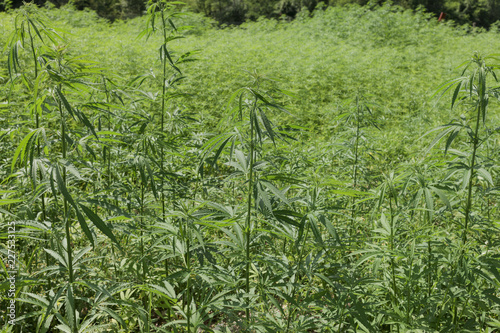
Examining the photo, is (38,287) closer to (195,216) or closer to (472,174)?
(195,216)

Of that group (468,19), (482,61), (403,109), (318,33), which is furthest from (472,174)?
(468,19)

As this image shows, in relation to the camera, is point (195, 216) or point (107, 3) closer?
point (195, 216)

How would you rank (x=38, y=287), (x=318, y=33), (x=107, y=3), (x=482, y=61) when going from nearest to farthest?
(x=482, y=61) < (x=38, y=287) < (x=318, y=33) < (x=107, y=3)

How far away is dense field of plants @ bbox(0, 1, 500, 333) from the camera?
1361mm

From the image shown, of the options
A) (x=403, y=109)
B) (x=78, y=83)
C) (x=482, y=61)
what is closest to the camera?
(x=78, y=83)

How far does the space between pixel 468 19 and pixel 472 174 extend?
24.1 m

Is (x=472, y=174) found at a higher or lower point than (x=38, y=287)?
higher

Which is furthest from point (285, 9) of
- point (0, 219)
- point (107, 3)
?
point (0, 219)

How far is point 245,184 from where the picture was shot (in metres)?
2.17

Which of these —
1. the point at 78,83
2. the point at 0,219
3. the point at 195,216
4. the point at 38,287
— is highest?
the point at 78,83

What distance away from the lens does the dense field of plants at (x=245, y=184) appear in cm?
136

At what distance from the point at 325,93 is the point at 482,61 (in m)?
4.70

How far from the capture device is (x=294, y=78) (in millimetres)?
6242

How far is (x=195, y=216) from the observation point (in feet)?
4.37
